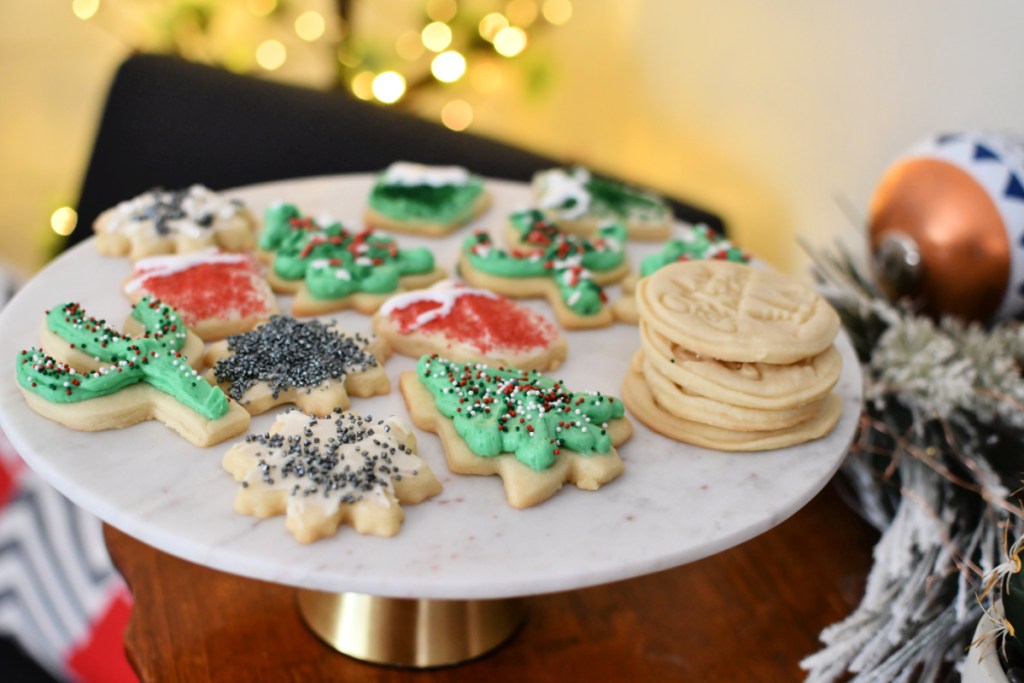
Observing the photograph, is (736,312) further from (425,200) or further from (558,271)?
(425,200)

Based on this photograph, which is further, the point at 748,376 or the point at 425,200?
the point at 425,200

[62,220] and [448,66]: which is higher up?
[448,66]

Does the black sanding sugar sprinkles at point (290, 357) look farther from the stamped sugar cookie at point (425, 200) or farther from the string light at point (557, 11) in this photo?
the string light at point (557, 11)

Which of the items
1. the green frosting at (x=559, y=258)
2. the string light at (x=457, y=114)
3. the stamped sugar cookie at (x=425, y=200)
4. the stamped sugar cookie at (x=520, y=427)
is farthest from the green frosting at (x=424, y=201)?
the string light at (x=457, y=114)

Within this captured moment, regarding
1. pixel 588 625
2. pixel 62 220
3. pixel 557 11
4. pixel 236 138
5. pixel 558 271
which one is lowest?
pixel 62 220

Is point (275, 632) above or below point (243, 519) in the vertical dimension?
below

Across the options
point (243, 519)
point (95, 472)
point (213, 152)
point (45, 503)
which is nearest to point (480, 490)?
point (243, 519)

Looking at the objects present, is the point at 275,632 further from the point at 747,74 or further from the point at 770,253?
the point at 747,74

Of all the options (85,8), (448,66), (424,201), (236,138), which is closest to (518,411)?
(424,201)
